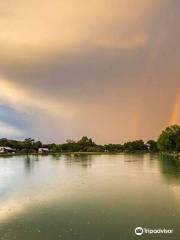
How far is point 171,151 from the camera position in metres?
145

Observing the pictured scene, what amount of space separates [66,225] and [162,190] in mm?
17461

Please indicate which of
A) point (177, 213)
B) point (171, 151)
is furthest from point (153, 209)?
point (171, 151)

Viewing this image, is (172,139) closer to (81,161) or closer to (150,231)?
(81,161)

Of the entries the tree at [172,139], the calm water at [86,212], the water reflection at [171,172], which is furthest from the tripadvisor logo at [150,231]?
the tree at [172,139]

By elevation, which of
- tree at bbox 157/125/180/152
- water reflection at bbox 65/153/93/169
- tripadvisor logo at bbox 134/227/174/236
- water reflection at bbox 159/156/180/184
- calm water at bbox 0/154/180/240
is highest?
tree at bbox 157/125/180/152

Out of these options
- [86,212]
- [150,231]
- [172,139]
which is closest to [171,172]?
[86,212]

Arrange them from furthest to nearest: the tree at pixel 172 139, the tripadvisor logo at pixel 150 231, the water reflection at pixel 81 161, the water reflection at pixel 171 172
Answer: the tree at pixel 172 139 < the water reflection at pixel 81 161 < the water reflection at pixel 171 172 < the tripadvisor logo at pixel 150 231

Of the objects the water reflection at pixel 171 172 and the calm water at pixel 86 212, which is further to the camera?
the water reflection at pixel 171 172

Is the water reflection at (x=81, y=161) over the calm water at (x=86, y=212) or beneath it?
over

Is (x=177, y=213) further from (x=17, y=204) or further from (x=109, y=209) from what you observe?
(x=17, y=204)

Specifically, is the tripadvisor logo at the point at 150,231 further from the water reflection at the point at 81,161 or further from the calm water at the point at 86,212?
the water reflection at the point at 81,161

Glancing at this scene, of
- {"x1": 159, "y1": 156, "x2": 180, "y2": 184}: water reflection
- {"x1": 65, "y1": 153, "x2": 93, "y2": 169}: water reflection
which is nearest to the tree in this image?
{"x1": 65, "y1": 153, "x2": 93, "y2": 169}: water reflection

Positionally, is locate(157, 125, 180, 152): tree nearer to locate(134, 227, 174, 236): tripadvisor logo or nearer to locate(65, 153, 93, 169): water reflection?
locate(65, 153, 93, 169): water reflection

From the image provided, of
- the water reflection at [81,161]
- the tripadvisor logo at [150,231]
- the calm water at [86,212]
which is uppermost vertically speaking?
the water reflection at [81,161]
